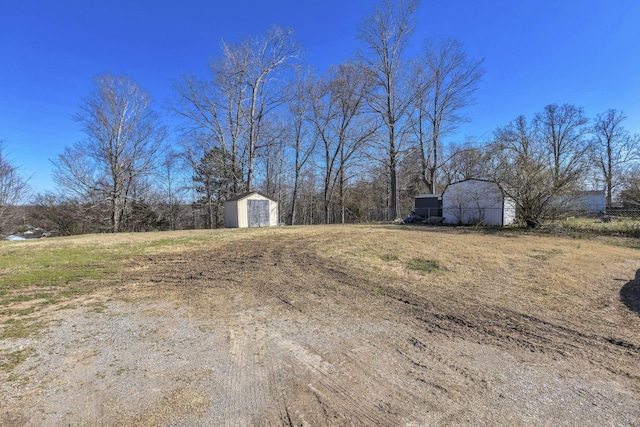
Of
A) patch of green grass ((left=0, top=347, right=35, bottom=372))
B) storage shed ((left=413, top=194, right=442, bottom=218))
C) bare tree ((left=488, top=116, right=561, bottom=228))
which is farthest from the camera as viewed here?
storage shed ((left=413, top=194, right=442, bottom=218))

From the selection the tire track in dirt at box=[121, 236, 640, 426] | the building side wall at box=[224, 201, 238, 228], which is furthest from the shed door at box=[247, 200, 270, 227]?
the tire track in dirt at box=[121, 236, 640, 426]

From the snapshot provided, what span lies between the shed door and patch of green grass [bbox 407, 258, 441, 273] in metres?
14.7

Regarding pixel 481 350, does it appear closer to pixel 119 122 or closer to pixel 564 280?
pixel 564 280

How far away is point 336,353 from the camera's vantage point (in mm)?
3037

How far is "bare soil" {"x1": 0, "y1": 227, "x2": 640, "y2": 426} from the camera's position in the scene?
2145mm

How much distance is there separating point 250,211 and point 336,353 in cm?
1810

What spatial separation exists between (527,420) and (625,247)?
39.2ft

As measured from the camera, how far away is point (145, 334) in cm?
343

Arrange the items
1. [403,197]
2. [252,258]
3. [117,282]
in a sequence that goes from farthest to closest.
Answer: [403,197]
[252,258]
[117,282]

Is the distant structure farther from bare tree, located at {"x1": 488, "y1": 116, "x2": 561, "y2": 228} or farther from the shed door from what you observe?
the shed door

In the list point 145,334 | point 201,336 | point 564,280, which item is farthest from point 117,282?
point 564,280

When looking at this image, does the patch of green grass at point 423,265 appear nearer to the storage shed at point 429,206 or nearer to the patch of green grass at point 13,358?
the patch of green grass at point 13,358

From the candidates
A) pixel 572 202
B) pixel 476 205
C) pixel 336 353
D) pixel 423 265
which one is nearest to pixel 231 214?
pixel 423 265

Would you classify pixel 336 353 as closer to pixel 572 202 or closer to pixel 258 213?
Result: pixel 572 202
